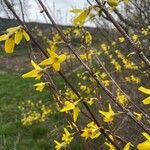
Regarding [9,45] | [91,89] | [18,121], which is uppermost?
[9,45]

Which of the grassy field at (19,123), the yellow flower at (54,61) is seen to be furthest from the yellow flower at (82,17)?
the grassy field at (19,123)

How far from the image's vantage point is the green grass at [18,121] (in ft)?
24.7

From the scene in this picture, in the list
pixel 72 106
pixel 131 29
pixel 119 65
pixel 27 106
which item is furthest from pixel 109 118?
pixel 27 106

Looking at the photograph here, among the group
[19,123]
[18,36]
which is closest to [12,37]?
[18,36]

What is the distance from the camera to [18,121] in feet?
30.1

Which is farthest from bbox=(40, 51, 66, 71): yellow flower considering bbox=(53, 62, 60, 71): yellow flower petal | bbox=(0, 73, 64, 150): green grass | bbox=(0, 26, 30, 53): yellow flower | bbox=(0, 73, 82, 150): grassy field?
bbox=(0, 73, 64, 150): green grass

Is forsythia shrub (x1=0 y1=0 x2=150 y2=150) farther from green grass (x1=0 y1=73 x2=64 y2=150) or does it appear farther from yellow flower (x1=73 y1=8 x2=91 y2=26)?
green grass (x1=0 y1=73 x2=64 y2=150)

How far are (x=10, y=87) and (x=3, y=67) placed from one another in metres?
4.06

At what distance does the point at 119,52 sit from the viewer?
25.3 feet

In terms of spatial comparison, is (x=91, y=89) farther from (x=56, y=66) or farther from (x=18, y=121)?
(x=56, y=66)

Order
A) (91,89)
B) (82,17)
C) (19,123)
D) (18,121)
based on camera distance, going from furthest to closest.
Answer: (18,121), (19,123), (91,89), (82,17)

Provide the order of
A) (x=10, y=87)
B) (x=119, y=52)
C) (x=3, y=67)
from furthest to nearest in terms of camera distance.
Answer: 1. (x=3, y=67)
2. (x=10, y=87)
3. (x=119, y=52)

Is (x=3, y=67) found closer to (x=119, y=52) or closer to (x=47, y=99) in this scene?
(x=47, y=99)

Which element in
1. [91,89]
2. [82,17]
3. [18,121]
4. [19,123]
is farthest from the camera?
[18,121]
